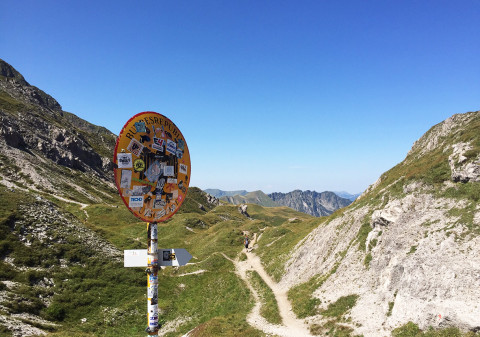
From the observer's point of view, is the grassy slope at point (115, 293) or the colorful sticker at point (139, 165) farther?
the grassy slope at point (115, 293)

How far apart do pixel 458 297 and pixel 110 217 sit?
9363 centimetres

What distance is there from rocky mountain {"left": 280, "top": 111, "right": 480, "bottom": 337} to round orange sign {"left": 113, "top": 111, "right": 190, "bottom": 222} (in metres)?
21.3

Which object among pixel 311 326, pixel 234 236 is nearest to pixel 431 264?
pixel 311 326

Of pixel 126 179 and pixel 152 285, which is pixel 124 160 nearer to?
pixel 126 179

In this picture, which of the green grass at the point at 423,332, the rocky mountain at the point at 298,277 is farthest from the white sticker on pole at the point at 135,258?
the green grass at the point at 423,332

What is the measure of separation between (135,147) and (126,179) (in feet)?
3.01

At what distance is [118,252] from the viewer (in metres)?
45.4

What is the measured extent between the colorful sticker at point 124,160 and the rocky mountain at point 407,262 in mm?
22781

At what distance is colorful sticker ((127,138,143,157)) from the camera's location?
280 inches

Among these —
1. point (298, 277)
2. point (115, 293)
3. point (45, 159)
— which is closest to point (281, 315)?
point (298, 277)

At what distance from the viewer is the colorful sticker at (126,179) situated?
695 cm

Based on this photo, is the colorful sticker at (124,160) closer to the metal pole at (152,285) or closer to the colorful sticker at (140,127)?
the colorful sticker at (140,127)

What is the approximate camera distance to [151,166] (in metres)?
7.60

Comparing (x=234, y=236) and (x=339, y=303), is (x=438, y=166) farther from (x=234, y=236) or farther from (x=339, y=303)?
(x=234, y=236)
